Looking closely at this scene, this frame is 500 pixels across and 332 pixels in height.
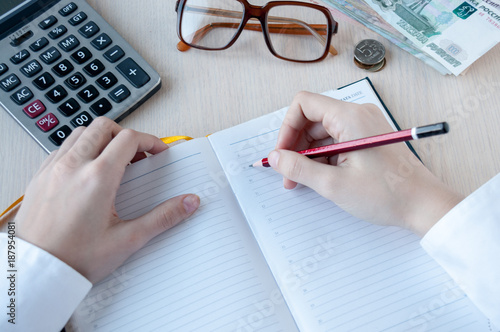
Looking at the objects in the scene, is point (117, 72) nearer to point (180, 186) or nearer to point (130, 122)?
point (130, 122)

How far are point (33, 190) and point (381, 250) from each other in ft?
1.42

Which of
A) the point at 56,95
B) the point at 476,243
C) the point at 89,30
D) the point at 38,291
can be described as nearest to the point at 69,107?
the point at 56,95

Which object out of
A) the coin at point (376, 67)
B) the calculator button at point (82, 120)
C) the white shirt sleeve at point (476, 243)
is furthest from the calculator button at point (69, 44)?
the white shirt sleeve at point (476, 243)

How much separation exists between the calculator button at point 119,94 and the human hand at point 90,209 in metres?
0.06

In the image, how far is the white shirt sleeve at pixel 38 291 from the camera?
45 cm

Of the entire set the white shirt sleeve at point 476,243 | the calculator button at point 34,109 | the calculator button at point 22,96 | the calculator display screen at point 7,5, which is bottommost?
the white shirt sleeve at point 476,243

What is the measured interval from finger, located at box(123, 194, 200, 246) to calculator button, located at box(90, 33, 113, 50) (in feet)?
0.87

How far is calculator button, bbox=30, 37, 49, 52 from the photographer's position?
60 centimetres

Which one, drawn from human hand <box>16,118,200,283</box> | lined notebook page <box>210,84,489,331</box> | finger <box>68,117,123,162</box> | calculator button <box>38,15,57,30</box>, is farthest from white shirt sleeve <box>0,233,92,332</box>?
calculator button <box>38,15,57,30</box>

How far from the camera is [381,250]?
20.0 inches

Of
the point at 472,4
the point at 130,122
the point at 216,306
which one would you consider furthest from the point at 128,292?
the point at 472,4

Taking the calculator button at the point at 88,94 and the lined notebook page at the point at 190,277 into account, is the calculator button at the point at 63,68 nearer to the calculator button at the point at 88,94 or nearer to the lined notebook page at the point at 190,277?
the calculator button at the point at 88,94

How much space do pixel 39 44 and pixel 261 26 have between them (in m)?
0.33

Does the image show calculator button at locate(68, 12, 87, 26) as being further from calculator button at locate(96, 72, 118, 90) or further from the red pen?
the red pen
